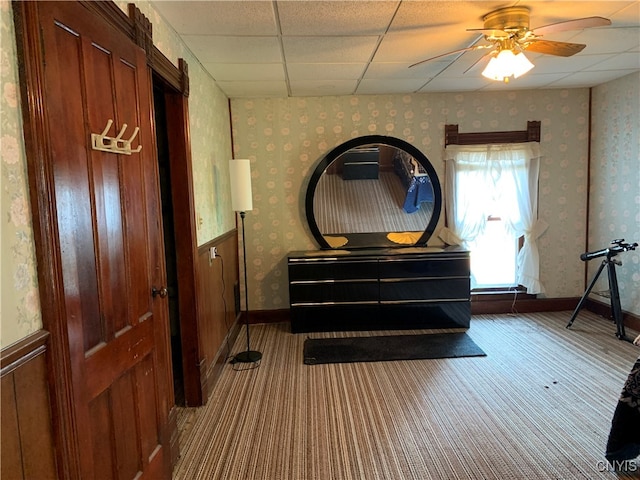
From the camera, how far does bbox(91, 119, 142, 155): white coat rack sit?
57.3 inches

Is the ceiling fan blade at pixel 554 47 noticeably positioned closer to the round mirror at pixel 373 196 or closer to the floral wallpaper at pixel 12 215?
the round mirror at pixel 373 196

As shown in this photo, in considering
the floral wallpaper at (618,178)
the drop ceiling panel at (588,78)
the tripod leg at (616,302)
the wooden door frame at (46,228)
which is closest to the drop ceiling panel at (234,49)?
the wooden door frame at (46,228)

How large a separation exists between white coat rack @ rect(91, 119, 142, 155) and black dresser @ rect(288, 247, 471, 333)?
8.52ft

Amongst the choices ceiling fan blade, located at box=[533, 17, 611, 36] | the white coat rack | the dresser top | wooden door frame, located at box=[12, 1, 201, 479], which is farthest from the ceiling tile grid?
the dresser top

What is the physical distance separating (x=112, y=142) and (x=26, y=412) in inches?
38.4

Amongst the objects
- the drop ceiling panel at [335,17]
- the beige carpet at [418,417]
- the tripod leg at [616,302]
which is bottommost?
the beige carpet at [418,417]

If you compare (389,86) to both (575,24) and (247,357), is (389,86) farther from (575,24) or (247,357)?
(247,357)

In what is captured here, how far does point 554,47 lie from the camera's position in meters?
2.52

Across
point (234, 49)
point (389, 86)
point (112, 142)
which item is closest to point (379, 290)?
point (389, 86)

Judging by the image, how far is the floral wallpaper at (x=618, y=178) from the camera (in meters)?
3.96

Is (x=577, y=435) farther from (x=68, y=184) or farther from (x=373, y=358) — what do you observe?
(x=68, y=184)

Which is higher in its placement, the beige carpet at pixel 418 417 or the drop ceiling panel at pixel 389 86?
the drop ceiling panel at pixel 389 86

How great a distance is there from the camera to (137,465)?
1.76m

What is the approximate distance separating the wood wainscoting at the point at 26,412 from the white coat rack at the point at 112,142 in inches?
27.0
